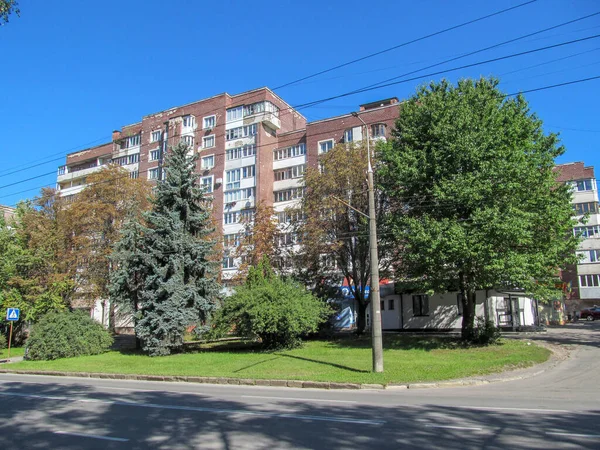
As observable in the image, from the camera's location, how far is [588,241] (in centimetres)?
5712

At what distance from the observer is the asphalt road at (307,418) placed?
6652 mm

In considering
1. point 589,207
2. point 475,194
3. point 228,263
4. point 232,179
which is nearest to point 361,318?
point 475,194

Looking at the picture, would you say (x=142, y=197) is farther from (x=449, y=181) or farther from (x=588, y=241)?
(x=588, y=241)

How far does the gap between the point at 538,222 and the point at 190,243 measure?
60.6 feet

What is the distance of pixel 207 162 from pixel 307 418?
49.1m

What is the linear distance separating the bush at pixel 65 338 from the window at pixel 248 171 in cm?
2746

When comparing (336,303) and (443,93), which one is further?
(336,303)

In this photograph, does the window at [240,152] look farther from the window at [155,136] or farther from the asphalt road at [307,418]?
the asphalt road at [307,418]

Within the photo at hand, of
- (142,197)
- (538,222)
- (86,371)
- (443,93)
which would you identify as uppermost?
(443,93)

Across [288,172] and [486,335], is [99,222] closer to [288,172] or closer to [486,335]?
[288,172]

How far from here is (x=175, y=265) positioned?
25234 millimetres

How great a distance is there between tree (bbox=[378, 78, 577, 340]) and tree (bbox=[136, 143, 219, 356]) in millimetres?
11660

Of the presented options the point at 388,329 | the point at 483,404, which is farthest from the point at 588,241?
the point at 483,404

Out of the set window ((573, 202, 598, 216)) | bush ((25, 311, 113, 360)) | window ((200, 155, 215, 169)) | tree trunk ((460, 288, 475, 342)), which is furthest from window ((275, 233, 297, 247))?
window ((573, 202, 598, 216))
